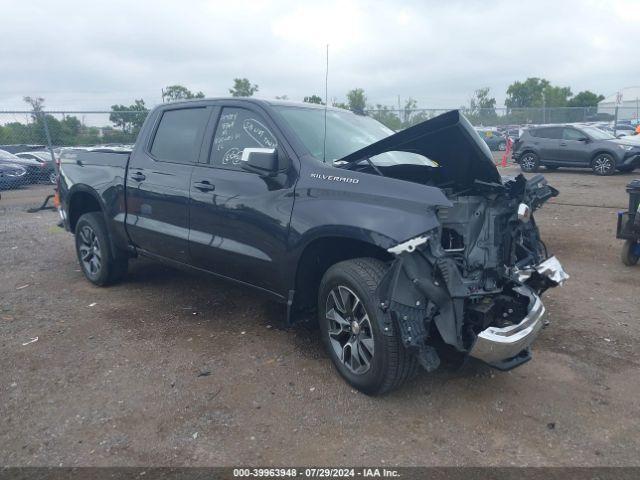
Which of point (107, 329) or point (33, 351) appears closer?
point (33, 351)

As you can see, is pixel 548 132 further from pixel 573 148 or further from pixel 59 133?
pixel 59 133

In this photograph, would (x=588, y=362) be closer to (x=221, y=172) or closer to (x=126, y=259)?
(x=221, y=172)

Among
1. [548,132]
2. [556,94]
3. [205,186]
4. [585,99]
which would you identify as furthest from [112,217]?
[556,94]

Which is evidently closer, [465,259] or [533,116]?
[465,259]

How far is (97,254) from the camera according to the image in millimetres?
5656

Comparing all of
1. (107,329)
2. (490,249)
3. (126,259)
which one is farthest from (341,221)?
(126,259)

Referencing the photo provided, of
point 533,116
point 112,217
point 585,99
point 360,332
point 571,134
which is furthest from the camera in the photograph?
point 585,99

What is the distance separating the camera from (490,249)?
318cm

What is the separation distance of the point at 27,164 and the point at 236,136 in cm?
1476

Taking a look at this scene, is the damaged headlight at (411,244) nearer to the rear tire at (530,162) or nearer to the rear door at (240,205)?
the rear door at (240,205)

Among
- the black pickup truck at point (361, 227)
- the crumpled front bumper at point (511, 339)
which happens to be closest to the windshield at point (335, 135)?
the black pickup truck at point (361, 227)

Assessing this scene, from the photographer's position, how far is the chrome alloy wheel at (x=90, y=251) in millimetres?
5652

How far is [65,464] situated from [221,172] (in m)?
2.28

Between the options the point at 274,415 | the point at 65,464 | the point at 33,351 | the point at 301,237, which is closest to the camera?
the point at 65,464
